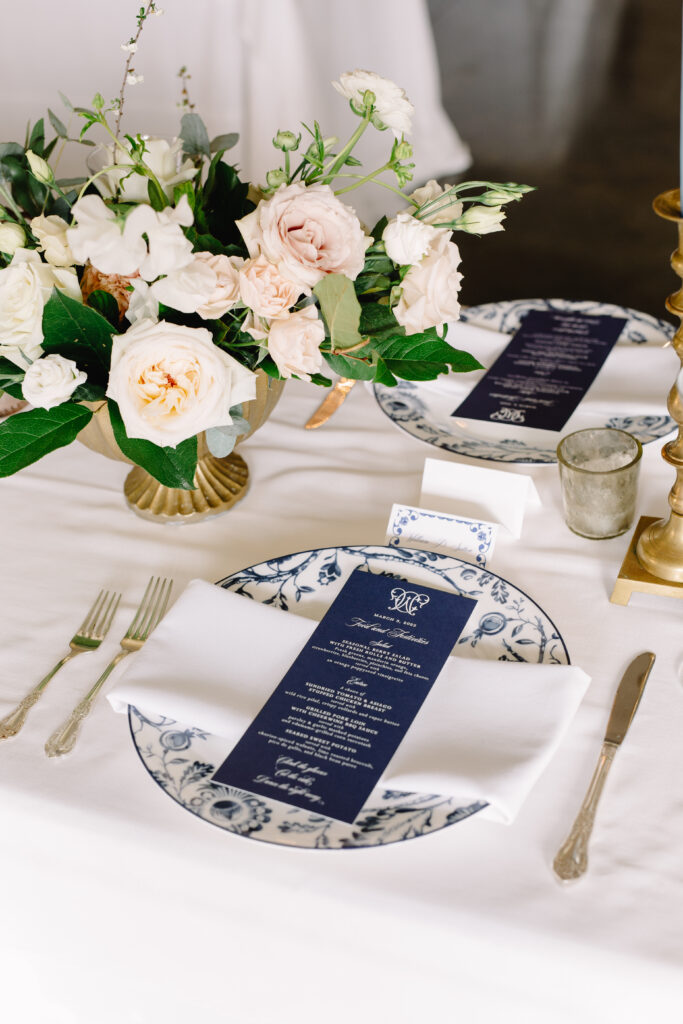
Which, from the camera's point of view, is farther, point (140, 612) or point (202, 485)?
point (202, 485)

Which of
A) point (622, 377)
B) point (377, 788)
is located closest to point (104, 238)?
point (377, 788)

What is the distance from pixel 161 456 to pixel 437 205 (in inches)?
14.0

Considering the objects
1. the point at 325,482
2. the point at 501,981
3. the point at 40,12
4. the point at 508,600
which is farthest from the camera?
the point at 40,12

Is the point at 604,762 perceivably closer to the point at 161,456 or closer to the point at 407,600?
the point at 407,600

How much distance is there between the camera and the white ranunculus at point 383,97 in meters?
0.86

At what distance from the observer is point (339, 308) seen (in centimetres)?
86

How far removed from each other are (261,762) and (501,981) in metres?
0.24

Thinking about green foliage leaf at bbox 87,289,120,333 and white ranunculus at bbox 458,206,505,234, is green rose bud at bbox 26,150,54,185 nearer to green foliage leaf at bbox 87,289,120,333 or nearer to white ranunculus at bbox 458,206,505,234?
green foliage leaf at bbox 87,289,120,333

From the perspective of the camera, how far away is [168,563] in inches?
41.1

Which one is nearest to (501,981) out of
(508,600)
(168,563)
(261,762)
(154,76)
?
(261,762)

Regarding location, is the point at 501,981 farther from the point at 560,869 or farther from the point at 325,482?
the point at 325,482

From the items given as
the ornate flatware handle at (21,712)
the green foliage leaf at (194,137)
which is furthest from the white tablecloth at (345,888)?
the green foliage leaf at (194,137)

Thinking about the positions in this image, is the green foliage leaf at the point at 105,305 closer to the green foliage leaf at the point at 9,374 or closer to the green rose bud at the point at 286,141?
the green foliage leaf at the point at 9,374

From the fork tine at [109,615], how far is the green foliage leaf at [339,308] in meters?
0.35
